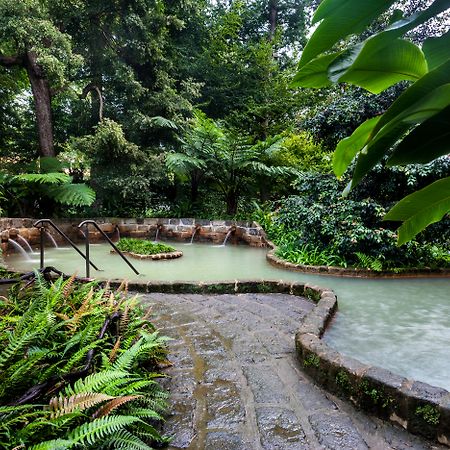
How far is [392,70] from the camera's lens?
58 cm

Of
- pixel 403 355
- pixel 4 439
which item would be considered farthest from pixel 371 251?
pixel 4 439

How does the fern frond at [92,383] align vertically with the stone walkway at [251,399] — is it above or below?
above

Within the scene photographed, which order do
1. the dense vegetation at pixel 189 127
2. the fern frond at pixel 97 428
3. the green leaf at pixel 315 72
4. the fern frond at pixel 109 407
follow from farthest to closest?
the dense vegetation at pixel 189 127 < the fern frond at pixel 109 407 < the fern frond at pixel 97 428 < the green leaf at pixel 315 72

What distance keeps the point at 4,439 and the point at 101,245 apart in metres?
6.85

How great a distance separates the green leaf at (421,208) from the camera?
64 cm

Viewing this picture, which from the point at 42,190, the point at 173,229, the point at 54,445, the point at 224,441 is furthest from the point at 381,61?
the point at 42,190

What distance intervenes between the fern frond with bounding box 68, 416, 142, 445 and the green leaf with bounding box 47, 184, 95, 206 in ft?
22.6

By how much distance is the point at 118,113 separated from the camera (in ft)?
30.5

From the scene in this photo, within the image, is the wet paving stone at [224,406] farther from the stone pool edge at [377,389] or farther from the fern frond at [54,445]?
the fern frond at [54,445]

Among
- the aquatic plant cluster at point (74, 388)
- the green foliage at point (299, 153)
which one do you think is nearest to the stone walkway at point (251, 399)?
the aquatic plant cluster at point (74, 388)

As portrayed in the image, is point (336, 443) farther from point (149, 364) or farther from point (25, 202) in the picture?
point (25, 202)

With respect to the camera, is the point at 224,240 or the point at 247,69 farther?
the point at 247,69

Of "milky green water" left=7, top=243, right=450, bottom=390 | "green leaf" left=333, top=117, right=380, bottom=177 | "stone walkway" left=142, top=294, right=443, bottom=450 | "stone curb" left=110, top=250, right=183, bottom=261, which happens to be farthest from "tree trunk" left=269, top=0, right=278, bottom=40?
"green leaf" left=333, top=117, right=380, bottom=177

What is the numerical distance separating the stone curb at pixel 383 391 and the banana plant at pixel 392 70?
130 cm
